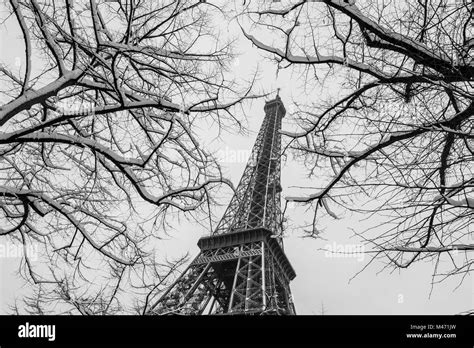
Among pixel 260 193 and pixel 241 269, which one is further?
pixel 260 193

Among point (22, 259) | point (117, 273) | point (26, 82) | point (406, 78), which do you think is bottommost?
point (117, 273)

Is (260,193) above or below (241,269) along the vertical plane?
above

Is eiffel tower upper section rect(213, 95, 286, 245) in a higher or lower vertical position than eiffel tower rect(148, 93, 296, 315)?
higher

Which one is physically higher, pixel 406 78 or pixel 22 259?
pixel 406 78

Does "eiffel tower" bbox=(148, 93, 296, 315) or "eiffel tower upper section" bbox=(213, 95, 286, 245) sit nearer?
"eiffel tower" bbox=(148, 93, 296, 315)

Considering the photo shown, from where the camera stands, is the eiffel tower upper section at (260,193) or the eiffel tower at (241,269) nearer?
the eiffel tower at (241,269)

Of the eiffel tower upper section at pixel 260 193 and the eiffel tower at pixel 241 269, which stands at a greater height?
the eiffel tower upper section at pixel 260 193
